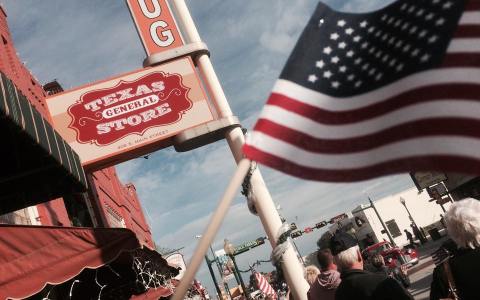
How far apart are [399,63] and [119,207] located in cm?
2325

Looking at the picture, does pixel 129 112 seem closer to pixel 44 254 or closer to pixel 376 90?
pixel 44 254

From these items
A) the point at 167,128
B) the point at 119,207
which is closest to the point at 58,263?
the point at 167,128

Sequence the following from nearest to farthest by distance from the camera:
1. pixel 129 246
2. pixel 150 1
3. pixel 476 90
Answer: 1. pixel 476 90
2. pixel 129 246
3. pixel 150 1

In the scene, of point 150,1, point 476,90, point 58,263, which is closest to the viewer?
point 476,90

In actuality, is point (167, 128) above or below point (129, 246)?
above

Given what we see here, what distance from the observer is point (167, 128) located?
320 inches

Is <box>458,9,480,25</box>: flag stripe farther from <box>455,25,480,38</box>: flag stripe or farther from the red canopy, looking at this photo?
the red canopy

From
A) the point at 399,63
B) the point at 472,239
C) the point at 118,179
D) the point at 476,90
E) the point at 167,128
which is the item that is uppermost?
the point at 118,179

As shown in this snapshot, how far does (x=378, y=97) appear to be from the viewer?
7.24ft

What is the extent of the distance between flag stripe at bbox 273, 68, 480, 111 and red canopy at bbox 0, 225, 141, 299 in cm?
383

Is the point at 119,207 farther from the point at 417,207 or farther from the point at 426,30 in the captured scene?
the point at 417,207

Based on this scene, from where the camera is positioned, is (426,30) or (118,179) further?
(118,179)

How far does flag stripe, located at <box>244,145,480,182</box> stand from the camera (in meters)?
1.88

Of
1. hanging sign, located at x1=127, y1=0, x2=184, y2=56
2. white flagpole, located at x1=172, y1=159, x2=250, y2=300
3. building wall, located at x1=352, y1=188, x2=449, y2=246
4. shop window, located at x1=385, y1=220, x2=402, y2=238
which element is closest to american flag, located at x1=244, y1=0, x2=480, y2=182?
white flagpole, located at x1=172, y1=159, x2=250, y2=300
